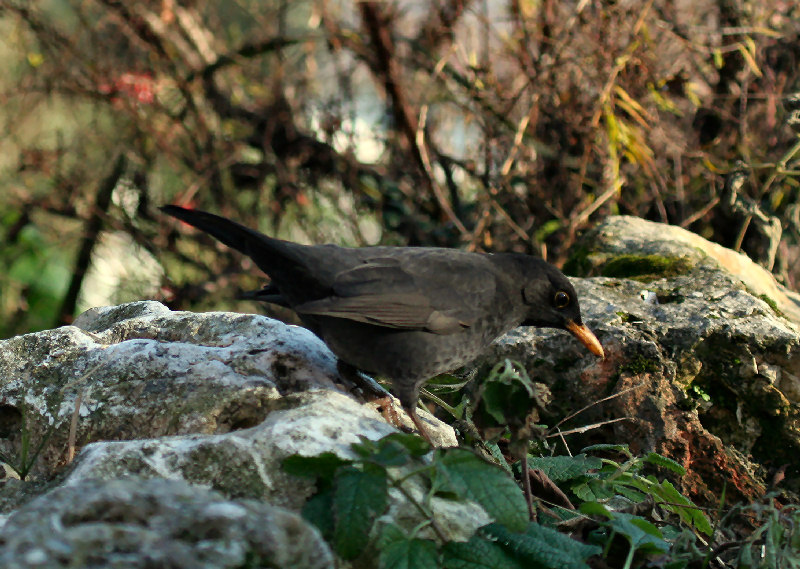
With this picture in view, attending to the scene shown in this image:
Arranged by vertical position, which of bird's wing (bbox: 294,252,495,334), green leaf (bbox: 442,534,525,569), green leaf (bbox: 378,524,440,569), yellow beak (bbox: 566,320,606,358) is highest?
bird's wing (bbox: 294,252,495,334)

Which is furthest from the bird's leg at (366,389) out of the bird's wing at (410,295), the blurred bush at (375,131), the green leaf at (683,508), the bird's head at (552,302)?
the blurred bush at (375,131)

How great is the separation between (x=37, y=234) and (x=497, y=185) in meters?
3.71

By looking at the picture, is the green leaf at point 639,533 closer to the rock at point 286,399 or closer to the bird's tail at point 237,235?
the rock at point 286,399

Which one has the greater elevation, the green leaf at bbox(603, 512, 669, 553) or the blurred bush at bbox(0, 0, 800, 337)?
the blurred bush at bbox(0, 0, 800, 337)

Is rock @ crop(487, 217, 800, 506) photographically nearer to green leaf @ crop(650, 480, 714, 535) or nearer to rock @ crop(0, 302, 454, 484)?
green leaf @ crop(650, 480, 714, 535)

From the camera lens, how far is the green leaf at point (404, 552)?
1847mm

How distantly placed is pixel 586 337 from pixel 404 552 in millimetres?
1644

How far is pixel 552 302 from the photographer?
134 inches

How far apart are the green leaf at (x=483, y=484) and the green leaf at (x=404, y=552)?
5.7 inches

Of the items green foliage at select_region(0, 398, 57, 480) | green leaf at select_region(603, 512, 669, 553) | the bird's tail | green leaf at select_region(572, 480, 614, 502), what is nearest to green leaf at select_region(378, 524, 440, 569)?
green leaf at select_region(603, 512, 669, 553)

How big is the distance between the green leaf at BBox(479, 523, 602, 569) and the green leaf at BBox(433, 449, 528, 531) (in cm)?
10

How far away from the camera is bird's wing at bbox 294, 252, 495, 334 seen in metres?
2.98

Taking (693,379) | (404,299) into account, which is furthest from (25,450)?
(693,379)

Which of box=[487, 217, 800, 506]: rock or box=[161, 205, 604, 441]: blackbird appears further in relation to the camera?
box=[487, 217, 800, 506]: rock
